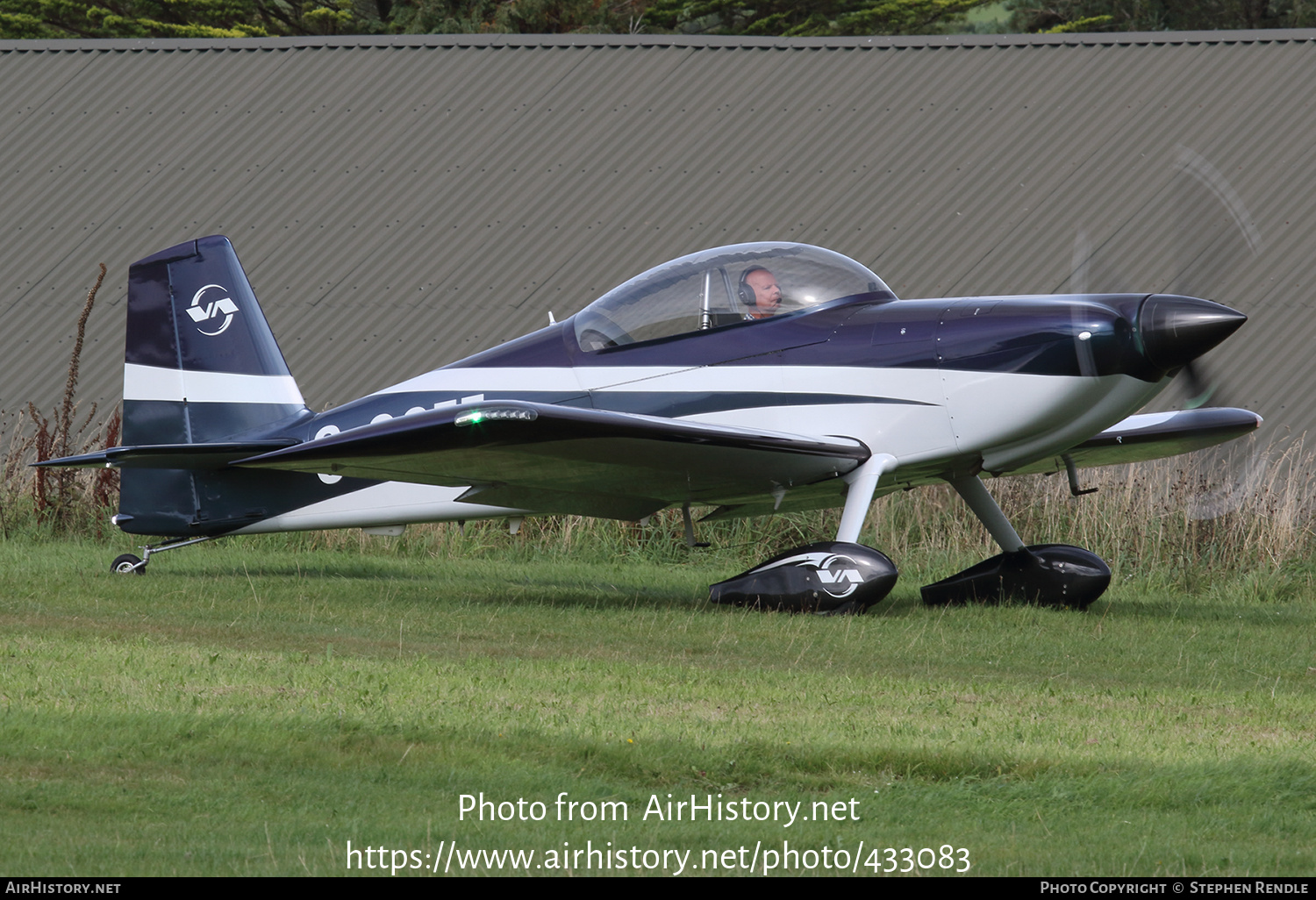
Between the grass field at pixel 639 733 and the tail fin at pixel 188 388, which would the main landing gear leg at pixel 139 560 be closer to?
the tail fin at pixel 188 388

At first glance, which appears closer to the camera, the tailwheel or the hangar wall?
the tailwheel

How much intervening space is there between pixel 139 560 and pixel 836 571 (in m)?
4.70

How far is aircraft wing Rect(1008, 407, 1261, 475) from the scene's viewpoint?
9.05 m

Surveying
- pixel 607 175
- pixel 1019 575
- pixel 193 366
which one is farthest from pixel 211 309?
pixel 607 175

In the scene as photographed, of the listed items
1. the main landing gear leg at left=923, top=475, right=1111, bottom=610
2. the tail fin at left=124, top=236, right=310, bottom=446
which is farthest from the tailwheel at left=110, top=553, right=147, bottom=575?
the main landing gear leg at left=923, top=475, right=1111, bottom=610

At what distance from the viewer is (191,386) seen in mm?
9414

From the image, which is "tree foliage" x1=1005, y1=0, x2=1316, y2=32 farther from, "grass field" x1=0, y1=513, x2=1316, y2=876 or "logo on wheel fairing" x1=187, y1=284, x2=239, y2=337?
"grass field" x1=0, y1=513, x2=1316, y2=876

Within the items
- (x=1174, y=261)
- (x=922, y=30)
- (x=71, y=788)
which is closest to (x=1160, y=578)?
(x=1174, y=261)

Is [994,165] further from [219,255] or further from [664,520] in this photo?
[219,255]

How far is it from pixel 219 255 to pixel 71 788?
651cm

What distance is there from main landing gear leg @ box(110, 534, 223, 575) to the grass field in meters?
0.90

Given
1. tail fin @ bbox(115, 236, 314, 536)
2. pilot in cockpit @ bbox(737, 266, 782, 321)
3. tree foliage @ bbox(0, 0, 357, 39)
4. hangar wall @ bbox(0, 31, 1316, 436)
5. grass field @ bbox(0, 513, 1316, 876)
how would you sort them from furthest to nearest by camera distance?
tree foliage @ bbox(0, 0, 357, 39) < hangar wall @ bbox(0, 31, 1316, 436) < tail fin @ bbox(115, 236, 314, 536) < pilot in cockpit @ bbox(737, 266, 782, 321) < grass field @ bbox(0, 513, 1316, 876)

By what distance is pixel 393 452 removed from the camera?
280 inches

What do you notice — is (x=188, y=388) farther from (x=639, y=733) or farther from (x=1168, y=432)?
(x=1168, y=432)
